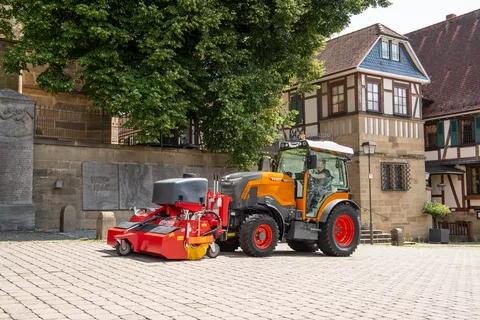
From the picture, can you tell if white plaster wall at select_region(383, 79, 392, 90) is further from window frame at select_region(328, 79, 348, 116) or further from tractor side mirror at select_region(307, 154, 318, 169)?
tractor side mirror at select_region(307, 154, 318, 169)

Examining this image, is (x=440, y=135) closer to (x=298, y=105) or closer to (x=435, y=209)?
(x=435, y=209)

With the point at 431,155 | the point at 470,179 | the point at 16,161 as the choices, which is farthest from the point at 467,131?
the point at 16,161

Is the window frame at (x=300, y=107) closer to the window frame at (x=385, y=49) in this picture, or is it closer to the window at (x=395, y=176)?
the window frame at (x=385, y=49)

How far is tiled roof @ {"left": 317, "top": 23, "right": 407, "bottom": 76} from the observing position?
2711cm

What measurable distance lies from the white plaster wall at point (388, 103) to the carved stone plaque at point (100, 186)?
49.2 feet

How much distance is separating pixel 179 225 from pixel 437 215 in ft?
72.4

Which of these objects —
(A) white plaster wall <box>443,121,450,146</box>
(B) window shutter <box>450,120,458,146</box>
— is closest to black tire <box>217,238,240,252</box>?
(B) window shutter <box>450,120,458,146</box>

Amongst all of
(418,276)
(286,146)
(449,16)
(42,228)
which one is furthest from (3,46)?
(449,16)

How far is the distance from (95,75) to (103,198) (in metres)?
3.71

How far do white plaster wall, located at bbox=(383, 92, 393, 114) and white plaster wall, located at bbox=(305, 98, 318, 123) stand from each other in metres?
3.38

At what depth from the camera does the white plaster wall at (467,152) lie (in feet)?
97.2

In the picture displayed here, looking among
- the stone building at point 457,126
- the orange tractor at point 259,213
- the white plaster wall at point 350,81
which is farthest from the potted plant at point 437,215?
the orange tractor at point 259,213

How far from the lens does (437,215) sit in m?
28.8

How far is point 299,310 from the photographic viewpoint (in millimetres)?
6109
